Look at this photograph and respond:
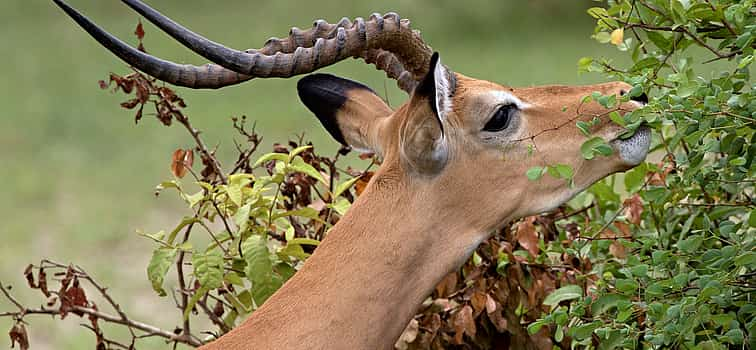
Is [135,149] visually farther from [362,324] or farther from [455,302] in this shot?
[362,324]

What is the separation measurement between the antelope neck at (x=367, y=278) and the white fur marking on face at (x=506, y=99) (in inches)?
11.8

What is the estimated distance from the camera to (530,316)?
10.0 feet

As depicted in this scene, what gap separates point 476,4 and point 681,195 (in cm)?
1074

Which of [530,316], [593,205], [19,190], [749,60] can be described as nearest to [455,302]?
[530,316]

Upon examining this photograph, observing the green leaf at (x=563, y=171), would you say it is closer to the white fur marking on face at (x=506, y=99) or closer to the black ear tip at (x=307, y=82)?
the white fur marking on face at (x=506, y=99)

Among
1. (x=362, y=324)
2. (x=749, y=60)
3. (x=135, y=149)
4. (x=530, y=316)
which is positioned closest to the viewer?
(x=749, y=60)

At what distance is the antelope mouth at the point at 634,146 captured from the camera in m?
2.56

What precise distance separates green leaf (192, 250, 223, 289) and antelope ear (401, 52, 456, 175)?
662 mm

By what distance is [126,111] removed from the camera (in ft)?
35.2

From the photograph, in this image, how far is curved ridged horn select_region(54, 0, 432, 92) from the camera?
218cm

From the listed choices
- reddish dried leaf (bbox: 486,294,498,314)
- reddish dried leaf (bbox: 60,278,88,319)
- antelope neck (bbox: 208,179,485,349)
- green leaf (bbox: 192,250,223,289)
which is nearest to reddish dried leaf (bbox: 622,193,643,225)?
reddish dried leaf (bbox: 486,294,498,314)

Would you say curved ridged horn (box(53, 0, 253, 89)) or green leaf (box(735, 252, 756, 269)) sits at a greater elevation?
curved ridged horn (box(53, 0, 253, 89))

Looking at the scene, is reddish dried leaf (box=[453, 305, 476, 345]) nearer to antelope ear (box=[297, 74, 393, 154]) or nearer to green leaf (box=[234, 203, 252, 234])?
antelope ear (box=[297, 74, 393, 154])

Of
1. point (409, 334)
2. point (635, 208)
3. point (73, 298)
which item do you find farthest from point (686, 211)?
point (73, 298)
